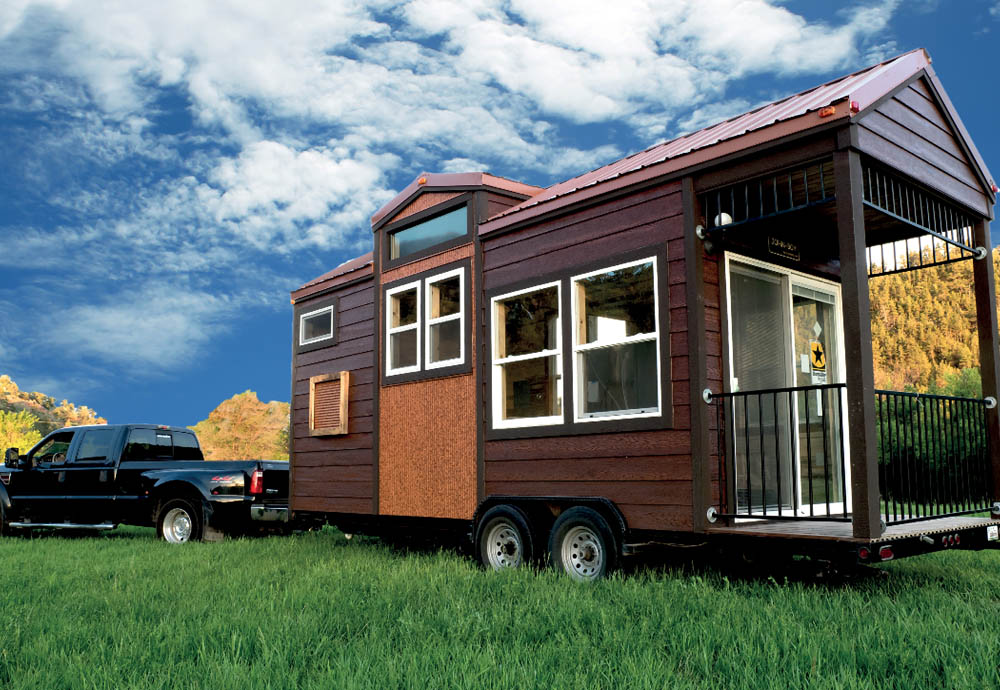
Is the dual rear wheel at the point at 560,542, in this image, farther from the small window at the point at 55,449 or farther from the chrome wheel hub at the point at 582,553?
the small window at the point at 55,449

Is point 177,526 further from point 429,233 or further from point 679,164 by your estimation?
point 679,164

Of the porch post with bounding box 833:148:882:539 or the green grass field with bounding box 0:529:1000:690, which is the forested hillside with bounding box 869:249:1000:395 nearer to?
the green grass field with bounding box 0:529:1000:690

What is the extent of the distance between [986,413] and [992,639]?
3.89 metres

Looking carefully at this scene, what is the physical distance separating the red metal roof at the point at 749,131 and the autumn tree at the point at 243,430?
1956 centimetres

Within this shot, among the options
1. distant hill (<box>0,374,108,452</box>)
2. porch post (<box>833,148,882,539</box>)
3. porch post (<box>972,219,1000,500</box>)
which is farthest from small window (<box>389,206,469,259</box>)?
distant hill (<box>0,374,108,452</box>)

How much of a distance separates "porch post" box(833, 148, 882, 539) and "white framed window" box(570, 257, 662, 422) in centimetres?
154

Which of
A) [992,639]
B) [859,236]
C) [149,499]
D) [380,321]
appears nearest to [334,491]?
[380,321]

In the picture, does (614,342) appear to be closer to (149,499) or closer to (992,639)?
(992,639)

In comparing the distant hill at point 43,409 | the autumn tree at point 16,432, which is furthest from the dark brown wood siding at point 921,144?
the distant hill at point 43,409

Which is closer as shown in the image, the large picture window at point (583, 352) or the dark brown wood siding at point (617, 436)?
the dark brown wood siding at point (617, 436)

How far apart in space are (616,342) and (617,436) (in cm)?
77

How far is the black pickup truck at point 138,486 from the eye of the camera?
11.3 m

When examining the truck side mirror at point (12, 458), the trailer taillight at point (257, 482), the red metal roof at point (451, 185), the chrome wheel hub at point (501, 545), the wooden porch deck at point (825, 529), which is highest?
the red metal roof at point (451, 185)

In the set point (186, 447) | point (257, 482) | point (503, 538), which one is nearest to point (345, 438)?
point (257, 482)
